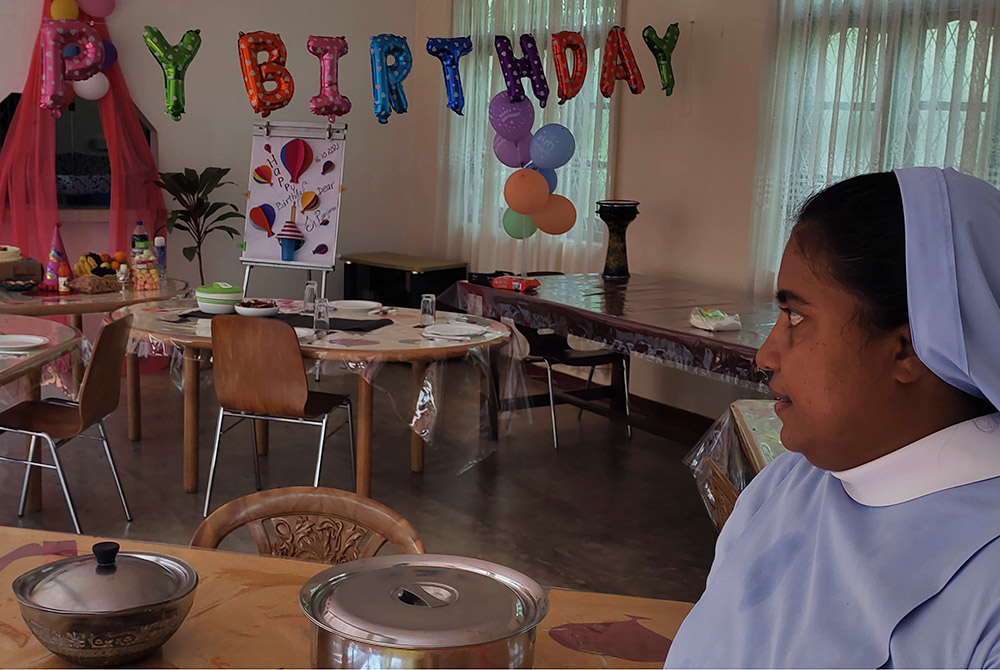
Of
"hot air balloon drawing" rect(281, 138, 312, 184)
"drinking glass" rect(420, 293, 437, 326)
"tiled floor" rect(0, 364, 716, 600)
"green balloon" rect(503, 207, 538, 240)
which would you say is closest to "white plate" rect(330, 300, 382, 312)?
"drinking glass" rect(420, 293, 437, 326)

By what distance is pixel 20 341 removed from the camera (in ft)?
11.4

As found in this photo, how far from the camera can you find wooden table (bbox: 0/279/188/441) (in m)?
4.38

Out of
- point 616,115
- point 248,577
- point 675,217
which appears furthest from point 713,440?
point 616,115

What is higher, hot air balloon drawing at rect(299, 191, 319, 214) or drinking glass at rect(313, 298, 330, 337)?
hot air balloon drawing at rect(299, 191, 319, 214)

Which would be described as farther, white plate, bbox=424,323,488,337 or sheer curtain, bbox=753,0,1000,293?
sheer curtain, bbox=753,0,1000,293

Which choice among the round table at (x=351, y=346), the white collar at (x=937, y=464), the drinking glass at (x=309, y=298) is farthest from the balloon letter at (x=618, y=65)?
the white collar at (x=937, y=464)

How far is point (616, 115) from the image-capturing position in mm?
6109

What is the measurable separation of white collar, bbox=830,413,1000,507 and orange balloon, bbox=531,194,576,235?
15.9ft

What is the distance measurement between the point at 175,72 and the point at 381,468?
2.41m

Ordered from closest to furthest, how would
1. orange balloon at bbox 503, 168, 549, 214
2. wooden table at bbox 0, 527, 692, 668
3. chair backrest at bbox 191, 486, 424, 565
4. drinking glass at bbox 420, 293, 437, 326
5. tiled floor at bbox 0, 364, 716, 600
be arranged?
1. wooden table at bbox 0, 527, 692, 668
2. chair backrest at bbox 191, 486, 424, 565
3. tiled floor at bbox 0, 364, 716, 600
4. drinking glass at bbox 420, 293, 437, 326
5. orange balloon at bbox 503, 168, 549, 214

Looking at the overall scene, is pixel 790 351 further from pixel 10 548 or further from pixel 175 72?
pixel 175 72

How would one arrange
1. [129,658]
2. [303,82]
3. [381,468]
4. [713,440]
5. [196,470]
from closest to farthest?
[129,658], [713,440], [196,470], [381,468], [303,82]

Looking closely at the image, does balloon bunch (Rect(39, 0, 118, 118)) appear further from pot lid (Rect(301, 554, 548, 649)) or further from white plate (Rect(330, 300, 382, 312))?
pot lid (Rect(301, 554, 548, 649))

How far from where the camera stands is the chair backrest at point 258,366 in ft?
12.3
